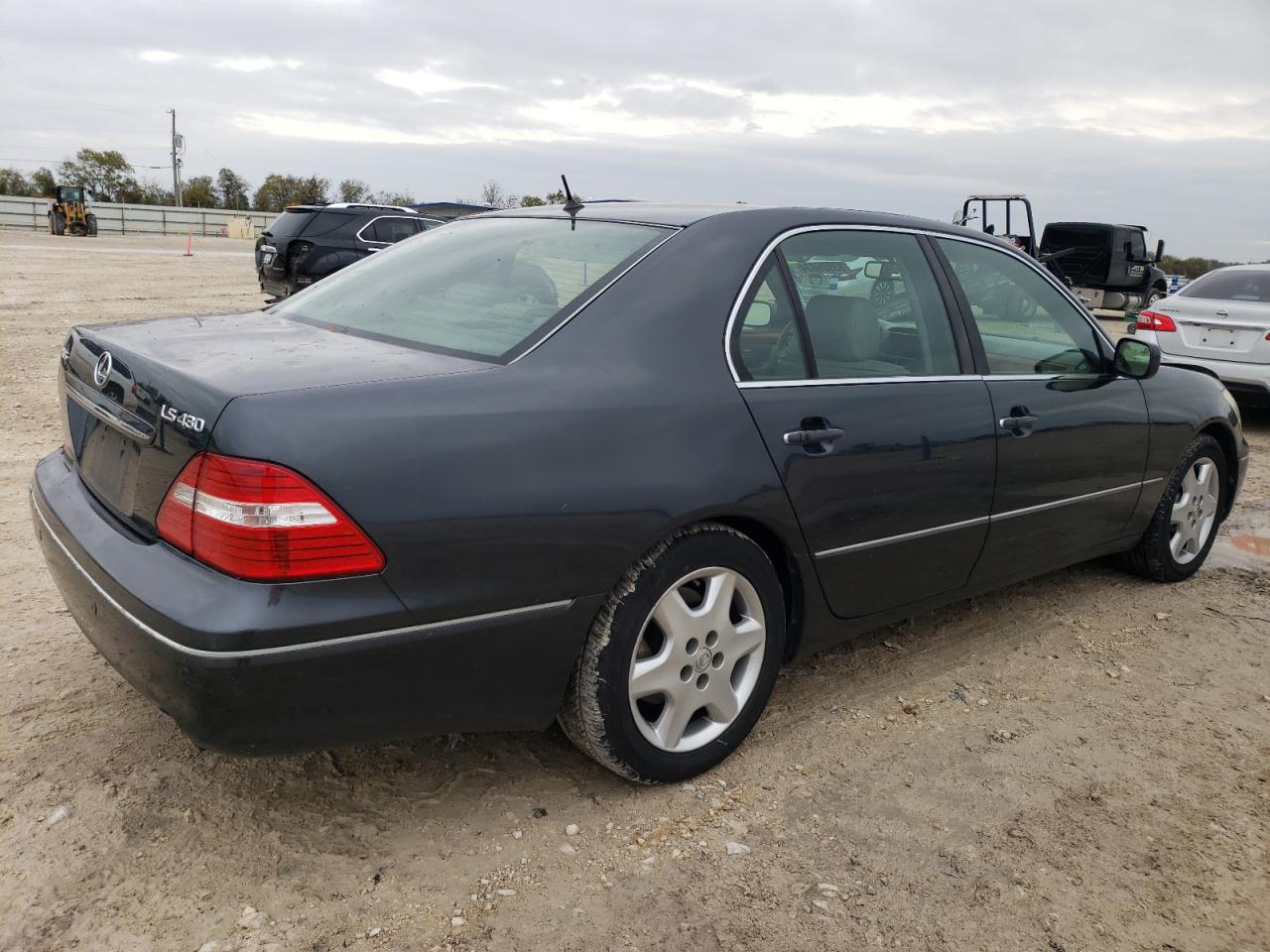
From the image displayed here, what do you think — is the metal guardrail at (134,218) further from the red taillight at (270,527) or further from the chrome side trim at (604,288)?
the red taillight at (270,527)

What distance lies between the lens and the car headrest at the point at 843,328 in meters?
3.08

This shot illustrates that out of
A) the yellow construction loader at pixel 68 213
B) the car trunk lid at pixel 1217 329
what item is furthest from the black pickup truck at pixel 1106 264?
the yellow construction loader at pixel 68 213

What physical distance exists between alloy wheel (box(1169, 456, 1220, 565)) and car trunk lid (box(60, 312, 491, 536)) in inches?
141

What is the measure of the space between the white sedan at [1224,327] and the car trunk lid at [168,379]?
8.38m

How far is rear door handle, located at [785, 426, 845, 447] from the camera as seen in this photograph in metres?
2.84

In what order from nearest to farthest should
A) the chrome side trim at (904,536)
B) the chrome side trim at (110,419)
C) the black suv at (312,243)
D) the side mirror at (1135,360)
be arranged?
the chrome side trim at (110,419)
the chrome side trim at (904,536)
the side mirror at (1135,360)
the black suv at (312,243)

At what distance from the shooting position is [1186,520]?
4668 mm

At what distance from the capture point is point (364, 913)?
7.43 feet

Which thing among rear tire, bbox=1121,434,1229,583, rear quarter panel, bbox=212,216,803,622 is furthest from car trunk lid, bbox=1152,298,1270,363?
rear quarter panel, bbox=212,216,803,622

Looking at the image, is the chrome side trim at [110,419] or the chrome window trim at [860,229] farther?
the chrome window trim at [860,229]

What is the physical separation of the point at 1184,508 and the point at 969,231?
187cm

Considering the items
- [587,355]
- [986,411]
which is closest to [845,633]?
[986,411]

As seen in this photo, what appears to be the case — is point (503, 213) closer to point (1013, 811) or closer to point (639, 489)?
point (639, 489)

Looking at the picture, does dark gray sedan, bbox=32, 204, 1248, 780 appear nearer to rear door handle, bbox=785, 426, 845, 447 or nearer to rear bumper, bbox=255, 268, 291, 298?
rear door handle, bbox=785, 426, 845, 447
